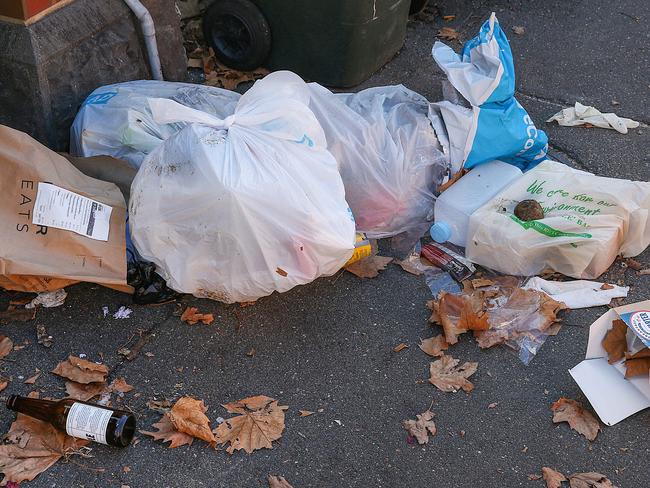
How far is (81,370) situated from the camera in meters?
2.77

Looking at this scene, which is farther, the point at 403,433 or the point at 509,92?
the point at 509,92

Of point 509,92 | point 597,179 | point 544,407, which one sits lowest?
point 544,407

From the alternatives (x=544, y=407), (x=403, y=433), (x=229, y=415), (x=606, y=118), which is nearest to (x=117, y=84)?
(x=229, y=415)

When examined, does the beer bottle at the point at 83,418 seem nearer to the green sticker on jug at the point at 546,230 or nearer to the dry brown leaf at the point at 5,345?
the dry brown leaf at the point at 5,345

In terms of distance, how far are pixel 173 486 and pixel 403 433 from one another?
775 mm

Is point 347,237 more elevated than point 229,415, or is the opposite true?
point 347,237

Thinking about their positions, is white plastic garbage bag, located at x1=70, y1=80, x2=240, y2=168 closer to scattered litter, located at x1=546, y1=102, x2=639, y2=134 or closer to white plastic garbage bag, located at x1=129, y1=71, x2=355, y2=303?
white plastic garbage bag, located at x1=129, y1=71, x2=355, y2=303

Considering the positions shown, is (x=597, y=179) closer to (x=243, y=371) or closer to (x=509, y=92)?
(x=509, y=92)

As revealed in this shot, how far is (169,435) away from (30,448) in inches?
17.1

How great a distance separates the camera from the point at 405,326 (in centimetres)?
306

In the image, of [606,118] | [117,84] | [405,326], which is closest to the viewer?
[405,326]

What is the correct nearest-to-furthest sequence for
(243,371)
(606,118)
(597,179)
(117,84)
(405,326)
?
(243,371), (405,326), (597,179), (117,84), (606,118)

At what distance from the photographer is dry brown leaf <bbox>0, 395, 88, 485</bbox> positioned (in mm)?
2436

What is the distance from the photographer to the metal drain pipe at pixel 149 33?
11.8ft
